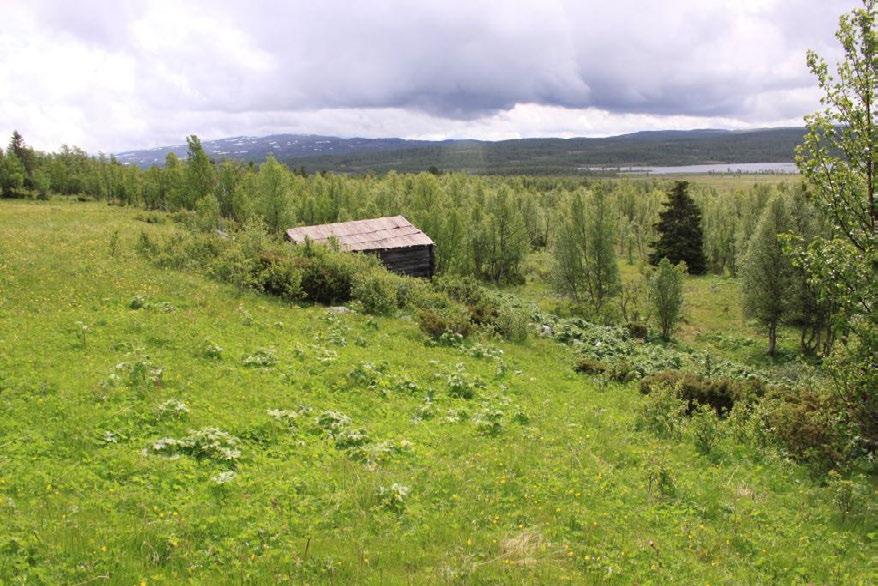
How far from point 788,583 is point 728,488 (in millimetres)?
3268

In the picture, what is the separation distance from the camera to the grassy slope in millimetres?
7461

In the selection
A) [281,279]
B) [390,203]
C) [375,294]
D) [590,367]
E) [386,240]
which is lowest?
[590,367]

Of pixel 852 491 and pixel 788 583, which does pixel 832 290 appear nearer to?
pixel 852 491

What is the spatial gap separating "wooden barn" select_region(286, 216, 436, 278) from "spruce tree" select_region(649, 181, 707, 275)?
147 feet

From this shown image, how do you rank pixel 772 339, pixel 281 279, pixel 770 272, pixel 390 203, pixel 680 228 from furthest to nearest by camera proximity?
pixel 680 228 → pixel 390 203 → pixel 772 339 → pixel 770 272 → pixel 281 279

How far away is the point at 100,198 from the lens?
102438 millimetres

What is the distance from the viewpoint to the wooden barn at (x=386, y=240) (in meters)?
35.1

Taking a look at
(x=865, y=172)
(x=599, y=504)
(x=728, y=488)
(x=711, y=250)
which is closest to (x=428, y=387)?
(x=599, y=504)

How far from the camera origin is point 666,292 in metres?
37.4

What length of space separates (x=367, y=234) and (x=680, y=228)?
163 feet

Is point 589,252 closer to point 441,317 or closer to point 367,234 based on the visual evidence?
point 367,234

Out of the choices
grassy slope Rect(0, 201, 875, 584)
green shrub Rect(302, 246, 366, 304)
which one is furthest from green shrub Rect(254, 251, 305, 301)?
grassy slope Rect(0, 201, 875, 584)

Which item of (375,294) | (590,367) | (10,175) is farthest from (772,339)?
(10,175)

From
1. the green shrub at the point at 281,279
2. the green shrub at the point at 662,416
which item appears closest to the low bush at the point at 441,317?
the green shrub at the point at 281,279
